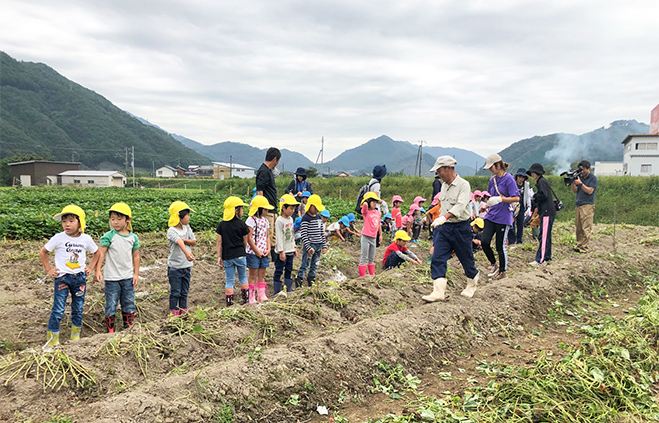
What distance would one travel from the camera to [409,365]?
4305 millimetres

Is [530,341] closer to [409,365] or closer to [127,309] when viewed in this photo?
[409,365]

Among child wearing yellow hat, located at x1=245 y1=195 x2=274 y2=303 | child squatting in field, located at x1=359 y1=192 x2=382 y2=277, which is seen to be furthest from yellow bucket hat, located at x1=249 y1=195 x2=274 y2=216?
child squatting in field, located at x1=359 y1=192 x2=382 y2=277

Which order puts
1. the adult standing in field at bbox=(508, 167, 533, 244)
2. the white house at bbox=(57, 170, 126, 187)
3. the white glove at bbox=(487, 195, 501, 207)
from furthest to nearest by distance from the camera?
the white house at bbox=(57, 170, 126, 187)
the adult standing in field at bbox=(508, 167, 533, 244)
the white glove at bbox=(487, 195, 501, 207)

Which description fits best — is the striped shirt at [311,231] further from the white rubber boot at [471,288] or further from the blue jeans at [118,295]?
the blue jeans at [118,295]

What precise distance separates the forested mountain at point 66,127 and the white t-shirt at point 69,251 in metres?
97.1

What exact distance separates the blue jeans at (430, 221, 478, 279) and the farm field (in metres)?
0.52

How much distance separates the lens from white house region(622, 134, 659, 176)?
1657 inches

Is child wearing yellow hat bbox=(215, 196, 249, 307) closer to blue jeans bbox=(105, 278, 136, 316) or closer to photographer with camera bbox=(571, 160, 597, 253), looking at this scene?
blue jeans bbox=(105, 278, 136, 316)

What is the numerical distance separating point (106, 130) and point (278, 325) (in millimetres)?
119453

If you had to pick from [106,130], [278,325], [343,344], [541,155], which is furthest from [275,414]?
[541,155]

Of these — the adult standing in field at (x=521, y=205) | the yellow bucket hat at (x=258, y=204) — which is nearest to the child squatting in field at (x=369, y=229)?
the yellow bucket hat at (x=258, y=204)

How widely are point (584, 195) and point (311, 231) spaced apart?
6088 mm

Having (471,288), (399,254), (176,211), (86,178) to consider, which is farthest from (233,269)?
(86,178)

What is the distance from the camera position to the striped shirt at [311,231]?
22.4 feet
